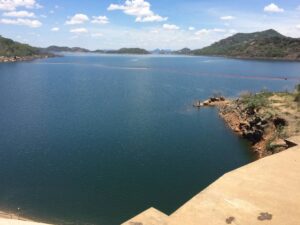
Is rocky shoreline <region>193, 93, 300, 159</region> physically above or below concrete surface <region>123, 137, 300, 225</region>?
below

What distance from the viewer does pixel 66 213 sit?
80.2 feet

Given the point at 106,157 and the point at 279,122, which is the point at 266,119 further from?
the point at 106,157

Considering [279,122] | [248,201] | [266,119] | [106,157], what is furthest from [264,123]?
[248,201]

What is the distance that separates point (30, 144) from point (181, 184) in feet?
66.0

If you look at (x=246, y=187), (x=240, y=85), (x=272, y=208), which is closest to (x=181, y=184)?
(x=246, y=187)

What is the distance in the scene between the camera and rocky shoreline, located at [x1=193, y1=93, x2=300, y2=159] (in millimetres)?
35750

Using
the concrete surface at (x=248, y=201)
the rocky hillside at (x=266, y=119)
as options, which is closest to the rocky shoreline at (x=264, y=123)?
the rocky hillside at (x=266, y=119)

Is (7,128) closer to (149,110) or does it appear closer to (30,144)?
(30,144)

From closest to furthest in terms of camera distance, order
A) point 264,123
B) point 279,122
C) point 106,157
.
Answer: point 106,157
point 279,122
point 264,123

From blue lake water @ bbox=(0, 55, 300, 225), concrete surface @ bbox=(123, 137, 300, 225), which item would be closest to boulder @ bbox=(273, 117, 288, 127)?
blue lake water @ bbox=(0, 55, 300, 225)

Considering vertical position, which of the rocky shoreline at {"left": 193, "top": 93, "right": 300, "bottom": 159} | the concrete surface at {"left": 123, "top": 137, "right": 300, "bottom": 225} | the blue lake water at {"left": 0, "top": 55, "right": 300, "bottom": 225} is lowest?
the blue lake water at {"left": 0, "top": 55, "right": 300, "bottom": 225}

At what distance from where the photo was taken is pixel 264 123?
4194 cm

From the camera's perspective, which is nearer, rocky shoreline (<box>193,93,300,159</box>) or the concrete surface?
the concrete surface

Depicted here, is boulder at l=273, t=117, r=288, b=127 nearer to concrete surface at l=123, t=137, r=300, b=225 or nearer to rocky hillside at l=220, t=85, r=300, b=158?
rocky hillside at l=220, t=85, r=300, b=158
